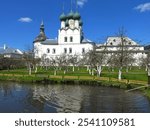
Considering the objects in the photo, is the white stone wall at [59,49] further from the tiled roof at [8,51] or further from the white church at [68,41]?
the tiled roof at [8,51]

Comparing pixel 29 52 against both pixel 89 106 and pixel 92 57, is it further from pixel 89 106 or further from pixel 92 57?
pixel 89 106

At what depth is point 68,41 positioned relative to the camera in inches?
4328

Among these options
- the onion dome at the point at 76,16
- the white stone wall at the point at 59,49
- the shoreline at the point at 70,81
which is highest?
the onion dome at the point at 76,16

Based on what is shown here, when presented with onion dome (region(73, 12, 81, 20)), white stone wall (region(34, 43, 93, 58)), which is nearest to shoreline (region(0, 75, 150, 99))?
white stone wall (region(34, 43, 93, 58))

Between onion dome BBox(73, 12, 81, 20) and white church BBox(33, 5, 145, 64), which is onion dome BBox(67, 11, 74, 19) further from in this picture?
onion dome BBox(73, 12, 81, 20)

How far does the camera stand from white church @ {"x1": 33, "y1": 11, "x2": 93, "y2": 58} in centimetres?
10831

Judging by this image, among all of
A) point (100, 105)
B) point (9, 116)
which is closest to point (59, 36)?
point (100, 105)

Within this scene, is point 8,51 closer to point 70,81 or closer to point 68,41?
point 68,41

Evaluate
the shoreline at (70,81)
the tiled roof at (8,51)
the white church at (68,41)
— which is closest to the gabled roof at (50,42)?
the white church at (68,41)

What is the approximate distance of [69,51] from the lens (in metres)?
109

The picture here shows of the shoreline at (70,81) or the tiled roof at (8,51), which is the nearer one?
the shoreline at (70,81)

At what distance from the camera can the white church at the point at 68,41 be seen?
10831 centimetres

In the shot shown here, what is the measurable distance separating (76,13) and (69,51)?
47.2 feet

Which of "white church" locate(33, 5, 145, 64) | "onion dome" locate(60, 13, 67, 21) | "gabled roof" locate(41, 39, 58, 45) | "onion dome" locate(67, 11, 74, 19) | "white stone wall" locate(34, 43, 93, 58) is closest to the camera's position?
"white stone wall" locate(34, 43, 93, 58)
